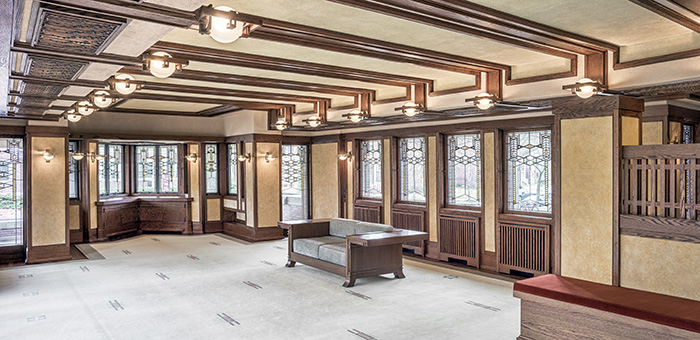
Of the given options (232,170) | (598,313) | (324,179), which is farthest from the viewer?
(232,170)

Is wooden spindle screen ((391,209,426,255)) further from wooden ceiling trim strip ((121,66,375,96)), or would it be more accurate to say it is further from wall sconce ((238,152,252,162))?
wall sconce ((238,152,252,162))

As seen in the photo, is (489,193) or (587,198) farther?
(489,193)

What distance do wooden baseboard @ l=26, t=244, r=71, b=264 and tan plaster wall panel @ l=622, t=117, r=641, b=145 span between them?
8316 mm

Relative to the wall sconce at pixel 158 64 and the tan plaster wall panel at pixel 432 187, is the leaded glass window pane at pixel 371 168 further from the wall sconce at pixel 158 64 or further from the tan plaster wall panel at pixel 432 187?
the wall sconce at pixel 158 64

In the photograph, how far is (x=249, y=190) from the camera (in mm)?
10609

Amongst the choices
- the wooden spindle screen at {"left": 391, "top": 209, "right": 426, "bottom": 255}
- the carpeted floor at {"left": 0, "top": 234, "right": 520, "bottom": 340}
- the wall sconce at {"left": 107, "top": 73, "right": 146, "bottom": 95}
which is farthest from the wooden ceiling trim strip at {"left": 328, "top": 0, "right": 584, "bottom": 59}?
the wooden spindle screen at {"left": 391, "top": 209, "right": 426, "bottom": 255}

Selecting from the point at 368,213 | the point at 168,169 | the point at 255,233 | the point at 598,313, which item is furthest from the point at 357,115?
the point at 168,169

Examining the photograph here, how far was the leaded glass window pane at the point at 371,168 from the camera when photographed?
9680 millimetres

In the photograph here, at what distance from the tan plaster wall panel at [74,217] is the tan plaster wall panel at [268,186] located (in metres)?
3.53

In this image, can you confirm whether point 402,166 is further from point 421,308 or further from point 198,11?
point 198,11

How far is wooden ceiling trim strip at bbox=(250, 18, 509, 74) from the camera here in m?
4.17

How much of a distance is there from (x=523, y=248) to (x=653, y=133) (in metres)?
2.20

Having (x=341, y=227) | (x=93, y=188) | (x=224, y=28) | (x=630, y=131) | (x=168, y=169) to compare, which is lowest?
(x=341, y=227)

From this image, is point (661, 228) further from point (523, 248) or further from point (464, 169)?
point (464, 169)
